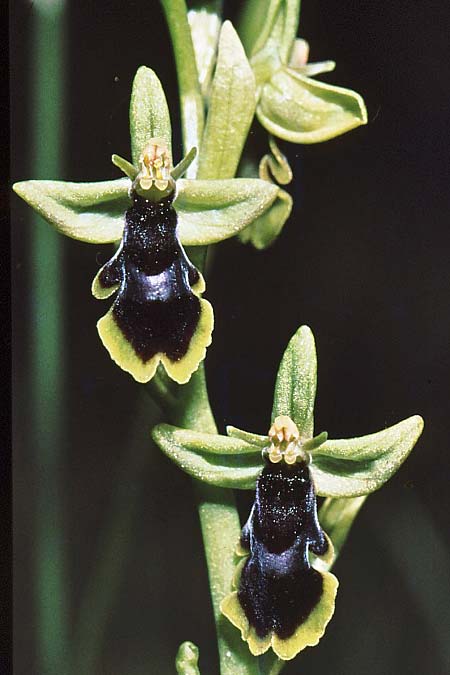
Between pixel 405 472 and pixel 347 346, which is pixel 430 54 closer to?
pixel 347 346

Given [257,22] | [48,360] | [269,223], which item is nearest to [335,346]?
[48,360]

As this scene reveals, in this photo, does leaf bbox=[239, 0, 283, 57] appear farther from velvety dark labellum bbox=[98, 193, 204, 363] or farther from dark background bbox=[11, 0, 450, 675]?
dark background bbox=[11, 0, 450, 675]

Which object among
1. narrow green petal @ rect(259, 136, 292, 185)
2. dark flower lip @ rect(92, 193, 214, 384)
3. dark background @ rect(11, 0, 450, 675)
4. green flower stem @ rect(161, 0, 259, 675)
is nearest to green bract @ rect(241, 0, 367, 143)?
narrow green petal @ rect(259, 136, 292, 185)

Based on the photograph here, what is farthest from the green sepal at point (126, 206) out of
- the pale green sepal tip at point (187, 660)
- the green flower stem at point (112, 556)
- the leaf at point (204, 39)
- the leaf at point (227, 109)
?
the green flower stem at point (112, 556)

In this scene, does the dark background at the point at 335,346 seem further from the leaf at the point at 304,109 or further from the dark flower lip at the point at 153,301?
the dark flower lip at the point at 153,301

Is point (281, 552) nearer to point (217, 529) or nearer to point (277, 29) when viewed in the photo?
point (217, 529)

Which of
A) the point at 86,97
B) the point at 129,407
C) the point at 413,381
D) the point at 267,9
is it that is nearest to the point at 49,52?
the point at 86,97

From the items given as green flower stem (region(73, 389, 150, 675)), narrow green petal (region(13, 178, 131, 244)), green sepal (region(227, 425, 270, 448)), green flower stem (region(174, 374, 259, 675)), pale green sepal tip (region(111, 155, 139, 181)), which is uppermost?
pale green sepal tip (region(111, 155, 139, 181))
